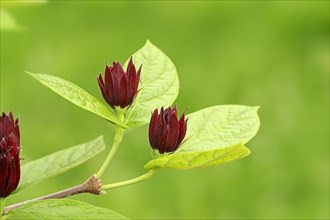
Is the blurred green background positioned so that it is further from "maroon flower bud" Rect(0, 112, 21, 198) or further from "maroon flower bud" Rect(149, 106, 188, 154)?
"maroon flower bud" Rect(0, 112, 21, 198)

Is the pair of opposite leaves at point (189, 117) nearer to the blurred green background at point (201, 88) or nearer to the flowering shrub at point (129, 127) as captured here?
the flowering shrub at point (129, 127)

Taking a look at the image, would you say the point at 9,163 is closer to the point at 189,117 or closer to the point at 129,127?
the point at 129,127

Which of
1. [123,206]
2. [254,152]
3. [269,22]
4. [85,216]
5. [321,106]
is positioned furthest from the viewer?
[269,22]

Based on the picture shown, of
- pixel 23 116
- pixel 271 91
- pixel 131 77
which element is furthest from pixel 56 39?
pixel 131 77

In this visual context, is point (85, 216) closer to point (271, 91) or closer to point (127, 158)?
point (127, 158)

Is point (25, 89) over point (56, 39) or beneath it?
beneath
